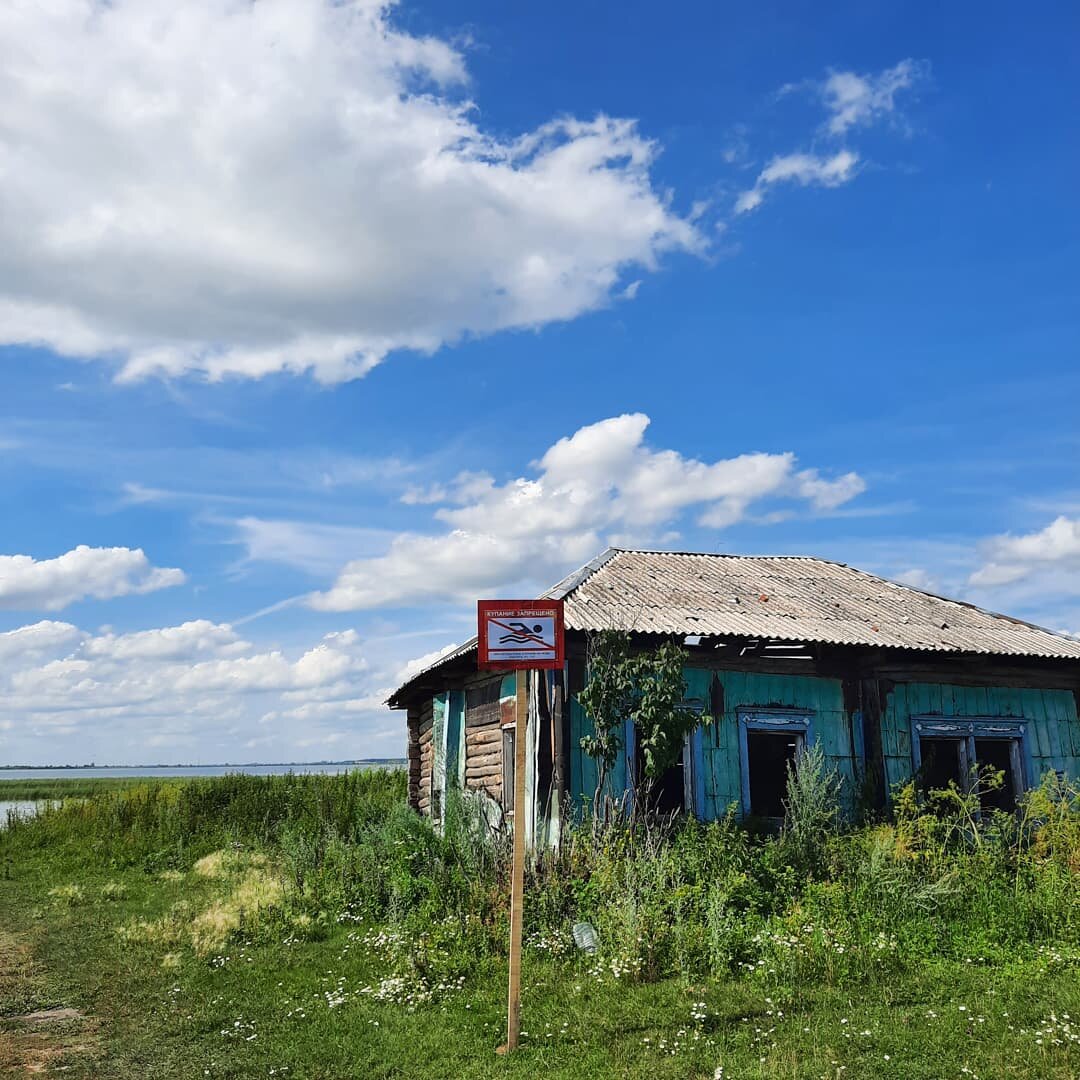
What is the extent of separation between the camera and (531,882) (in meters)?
9.54

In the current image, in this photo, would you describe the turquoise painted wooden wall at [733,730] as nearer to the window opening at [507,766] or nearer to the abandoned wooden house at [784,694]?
the abandoned wooden house at [784,694]

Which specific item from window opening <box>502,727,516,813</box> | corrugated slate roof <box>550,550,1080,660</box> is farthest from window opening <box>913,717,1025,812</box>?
window opening <box>502,727,516,813</box>

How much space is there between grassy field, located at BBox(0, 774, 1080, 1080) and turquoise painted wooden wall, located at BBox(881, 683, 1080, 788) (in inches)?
57.4

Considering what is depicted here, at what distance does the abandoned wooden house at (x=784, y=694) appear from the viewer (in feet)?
38.2

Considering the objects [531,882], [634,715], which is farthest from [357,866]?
[634,715]

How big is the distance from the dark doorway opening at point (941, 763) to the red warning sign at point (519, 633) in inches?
320

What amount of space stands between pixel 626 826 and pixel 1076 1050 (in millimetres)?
5030

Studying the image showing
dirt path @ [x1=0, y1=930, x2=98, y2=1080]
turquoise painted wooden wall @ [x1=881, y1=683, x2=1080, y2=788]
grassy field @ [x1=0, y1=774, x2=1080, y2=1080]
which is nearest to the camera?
grassy field @ [x1=0, y1=774, x2=1080, y2=1080]

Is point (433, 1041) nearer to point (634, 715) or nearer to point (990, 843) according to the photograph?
point (634, 715)

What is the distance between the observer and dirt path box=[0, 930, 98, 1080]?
259 inches

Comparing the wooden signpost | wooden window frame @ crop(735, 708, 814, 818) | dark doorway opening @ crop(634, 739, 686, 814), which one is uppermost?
the wooden signpost

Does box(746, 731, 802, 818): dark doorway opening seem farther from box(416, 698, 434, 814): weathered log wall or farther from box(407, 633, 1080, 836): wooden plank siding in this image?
box(416, 698, 434, 814): weathered log wall

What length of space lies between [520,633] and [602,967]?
300cm

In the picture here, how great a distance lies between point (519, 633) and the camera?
6996 mm
